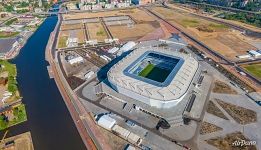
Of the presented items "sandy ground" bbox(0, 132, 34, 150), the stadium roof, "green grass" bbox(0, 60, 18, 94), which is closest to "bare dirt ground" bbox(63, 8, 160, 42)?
"green grass" bbox(0, 60, 18, 94)

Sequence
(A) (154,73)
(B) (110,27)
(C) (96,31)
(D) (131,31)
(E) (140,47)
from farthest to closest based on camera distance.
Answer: (B) (110,27) < (C) (96,31) < (D) (131,31) < (E) (140,47) < (A) (154,73)

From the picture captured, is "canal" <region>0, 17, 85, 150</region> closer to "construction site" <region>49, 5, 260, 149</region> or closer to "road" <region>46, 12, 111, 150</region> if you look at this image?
"road" <region>46, 12, 111, 150</region>

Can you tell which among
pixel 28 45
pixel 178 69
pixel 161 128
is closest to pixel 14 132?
pixel 161 128

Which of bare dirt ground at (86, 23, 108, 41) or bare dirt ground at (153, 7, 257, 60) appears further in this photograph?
bare dirt ground at (86, 23, 108, 41)

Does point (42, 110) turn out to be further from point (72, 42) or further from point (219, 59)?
point (219, 59)

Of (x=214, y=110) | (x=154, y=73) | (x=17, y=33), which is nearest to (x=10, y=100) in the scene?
(x=154, y=73)
